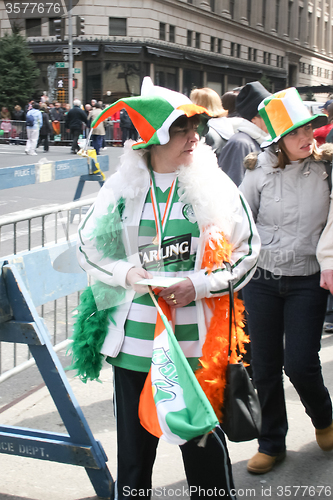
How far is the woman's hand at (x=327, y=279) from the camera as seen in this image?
2.76m

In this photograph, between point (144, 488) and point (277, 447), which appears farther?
point (277, 447)

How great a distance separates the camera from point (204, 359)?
221 centimetres

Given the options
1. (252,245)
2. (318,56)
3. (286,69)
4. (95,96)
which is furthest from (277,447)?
(318,56)

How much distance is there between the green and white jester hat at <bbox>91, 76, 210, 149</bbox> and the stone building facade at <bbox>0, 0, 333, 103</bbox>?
1093 inches

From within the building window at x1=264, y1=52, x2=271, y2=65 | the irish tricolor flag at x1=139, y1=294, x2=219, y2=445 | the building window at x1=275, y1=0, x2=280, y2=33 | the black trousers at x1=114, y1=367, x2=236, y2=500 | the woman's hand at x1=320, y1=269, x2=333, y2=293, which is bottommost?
the black trousers at x1=114, y1=367, x2=236, y2=500

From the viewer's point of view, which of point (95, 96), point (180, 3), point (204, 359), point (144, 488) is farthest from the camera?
point (180, 3)

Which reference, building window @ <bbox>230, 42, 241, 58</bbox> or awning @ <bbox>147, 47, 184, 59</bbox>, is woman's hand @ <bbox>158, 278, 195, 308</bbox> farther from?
building window @ <bbox>230, 42, 241, 58</bbox>

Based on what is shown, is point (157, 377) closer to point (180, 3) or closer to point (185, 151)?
point (185, 151)

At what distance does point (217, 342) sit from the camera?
2.20m

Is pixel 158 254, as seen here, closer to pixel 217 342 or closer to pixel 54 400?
pixel 217 342

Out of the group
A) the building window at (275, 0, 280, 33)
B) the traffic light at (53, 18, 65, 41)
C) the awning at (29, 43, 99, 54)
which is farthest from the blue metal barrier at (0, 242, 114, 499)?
the building window at (275, 0, 280, 33)

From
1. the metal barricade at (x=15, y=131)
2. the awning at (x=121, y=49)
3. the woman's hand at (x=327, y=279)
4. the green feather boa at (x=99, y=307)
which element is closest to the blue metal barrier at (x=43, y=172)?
the green feather boa at (x=99, y=307)

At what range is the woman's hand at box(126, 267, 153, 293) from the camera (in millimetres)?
2219

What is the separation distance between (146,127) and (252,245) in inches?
25.6
